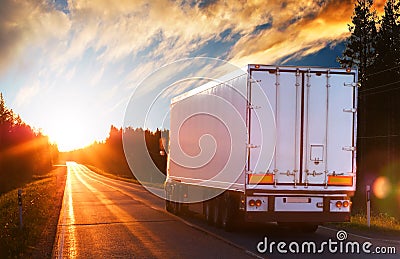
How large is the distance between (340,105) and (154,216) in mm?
8813

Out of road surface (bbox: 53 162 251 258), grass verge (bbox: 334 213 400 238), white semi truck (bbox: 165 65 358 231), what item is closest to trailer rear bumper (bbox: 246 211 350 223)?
white semi truck (bbox: 165 65 358 231)

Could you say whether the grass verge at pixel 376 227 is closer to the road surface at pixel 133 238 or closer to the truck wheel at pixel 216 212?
the truck wheel at pixel 216 212

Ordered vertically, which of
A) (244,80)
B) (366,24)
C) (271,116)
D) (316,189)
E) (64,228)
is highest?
(366,24)

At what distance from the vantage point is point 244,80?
1276 cm

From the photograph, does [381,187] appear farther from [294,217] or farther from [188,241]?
[188,241]

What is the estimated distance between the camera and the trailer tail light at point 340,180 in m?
12.7

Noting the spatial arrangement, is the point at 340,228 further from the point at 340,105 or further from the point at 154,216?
the point at 154,216

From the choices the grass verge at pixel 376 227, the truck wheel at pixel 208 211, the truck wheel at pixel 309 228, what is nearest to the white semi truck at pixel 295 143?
the truck wheel at pixel 309 228

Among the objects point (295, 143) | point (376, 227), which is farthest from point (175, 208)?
point (295, 143)

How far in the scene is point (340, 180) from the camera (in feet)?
41.9

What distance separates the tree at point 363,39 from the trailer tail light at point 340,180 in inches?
1448

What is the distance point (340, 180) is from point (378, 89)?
3597 centimetres

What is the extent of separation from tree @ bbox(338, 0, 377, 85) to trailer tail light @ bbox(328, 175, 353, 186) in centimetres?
3678

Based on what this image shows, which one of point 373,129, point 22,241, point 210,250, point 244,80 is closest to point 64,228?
point 22,241
